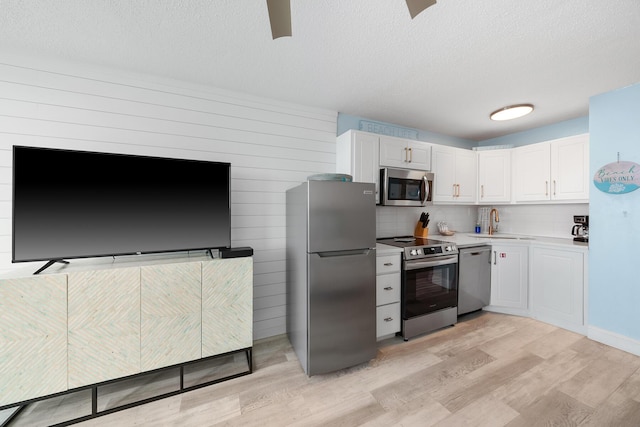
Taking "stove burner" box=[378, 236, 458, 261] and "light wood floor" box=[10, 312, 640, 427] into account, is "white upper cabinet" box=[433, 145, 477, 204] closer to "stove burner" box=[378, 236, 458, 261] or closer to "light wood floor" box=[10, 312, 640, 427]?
"stove burner" box=[378, 236, 458, 261]

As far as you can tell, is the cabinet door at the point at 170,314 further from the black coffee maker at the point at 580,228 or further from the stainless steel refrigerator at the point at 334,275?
the black coffee maker at the point at 580,228

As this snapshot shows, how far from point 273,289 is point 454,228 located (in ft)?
10.1

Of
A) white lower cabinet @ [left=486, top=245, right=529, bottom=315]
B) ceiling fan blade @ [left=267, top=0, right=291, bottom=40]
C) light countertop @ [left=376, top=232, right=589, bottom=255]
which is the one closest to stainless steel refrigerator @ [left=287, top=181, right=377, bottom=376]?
light countertop @ [left=376, top=232, right=589, bottom=255]

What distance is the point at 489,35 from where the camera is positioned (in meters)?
1.60

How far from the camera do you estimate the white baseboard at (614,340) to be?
86.8 inches

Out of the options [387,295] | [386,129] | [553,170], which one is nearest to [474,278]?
[387,295]

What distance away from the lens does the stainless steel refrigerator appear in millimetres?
1915

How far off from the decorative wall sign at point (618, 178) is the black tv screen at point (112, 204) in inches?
145

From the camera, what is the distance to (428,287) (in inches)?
103

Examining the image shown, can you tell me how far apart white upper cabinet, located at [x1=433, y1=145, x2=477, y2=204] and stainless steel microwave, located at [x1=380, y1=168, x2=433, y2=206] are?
27 cm

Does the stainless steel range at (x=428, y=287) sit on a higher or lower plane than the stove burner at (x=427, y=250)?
lower

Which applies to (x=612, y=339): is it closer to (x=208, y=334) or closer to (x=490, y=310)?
(x=490, y=310)

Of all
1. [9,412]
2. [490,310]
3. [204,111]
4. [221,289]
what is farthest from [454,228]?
[9,412]

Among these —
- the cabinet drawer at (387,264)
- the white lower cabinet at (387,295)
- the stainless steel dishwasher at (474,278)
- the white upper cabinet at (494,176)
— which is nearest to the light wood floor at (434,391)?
the white lower cabinet at (387,295)
